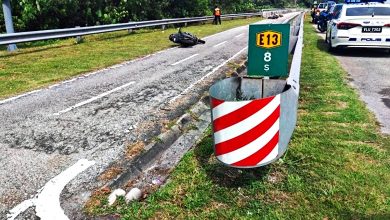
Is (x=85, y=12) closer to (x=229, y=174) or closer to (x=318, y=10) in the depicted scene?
(x=318, y=10)

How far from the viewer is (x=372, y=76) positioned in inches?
344

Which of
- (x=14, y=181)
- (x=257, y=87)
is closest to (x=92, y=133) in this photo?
(x=14, y=181)

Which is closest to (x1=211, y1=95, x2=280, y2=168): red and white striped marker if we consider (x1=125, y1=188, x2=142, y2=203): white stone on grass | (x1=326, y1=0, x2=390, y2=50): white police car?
(x1=125, y1=188, x2=142, y2=203): white stone on grass

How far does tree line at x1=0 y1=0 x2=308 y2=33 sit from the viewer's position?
19016mm

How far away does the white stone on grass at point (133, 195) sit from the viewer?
3.42 meters

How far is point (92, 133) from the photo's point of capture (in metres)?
5.17

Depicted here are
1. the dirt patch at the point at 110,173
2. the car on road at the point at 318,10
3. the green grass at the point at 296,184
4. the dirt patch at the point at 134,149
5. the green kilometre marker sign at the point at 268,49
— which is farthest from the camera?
the car on road at the point at 318,10

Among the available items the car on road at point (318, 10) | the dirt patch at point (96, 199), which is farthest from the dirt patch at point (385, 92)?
the car on road at point (318, 10)

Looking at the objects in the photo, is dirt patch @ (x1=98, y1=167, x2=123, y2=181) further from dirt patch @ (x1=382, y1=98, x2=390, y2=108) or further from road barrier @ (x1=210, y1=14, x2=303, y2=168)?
dirt patch @ (x1=382, y1=98, x2=390, y2=108)

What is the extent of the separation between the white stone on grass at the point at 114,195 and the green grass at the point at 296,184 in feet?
0.25

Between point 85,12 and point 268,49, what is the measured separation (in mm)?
19923

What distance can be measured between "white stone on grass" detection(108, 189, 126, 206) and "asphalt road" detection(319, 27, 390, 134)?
390 centimetres

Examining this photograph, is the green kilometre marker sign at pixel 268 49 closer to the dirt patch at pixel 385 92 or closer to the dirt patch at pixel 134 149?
the dirt patch at pixel 134 149

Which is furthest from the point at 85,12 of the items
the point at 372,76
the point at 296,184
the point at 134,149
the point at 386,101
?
the point at 296,184
